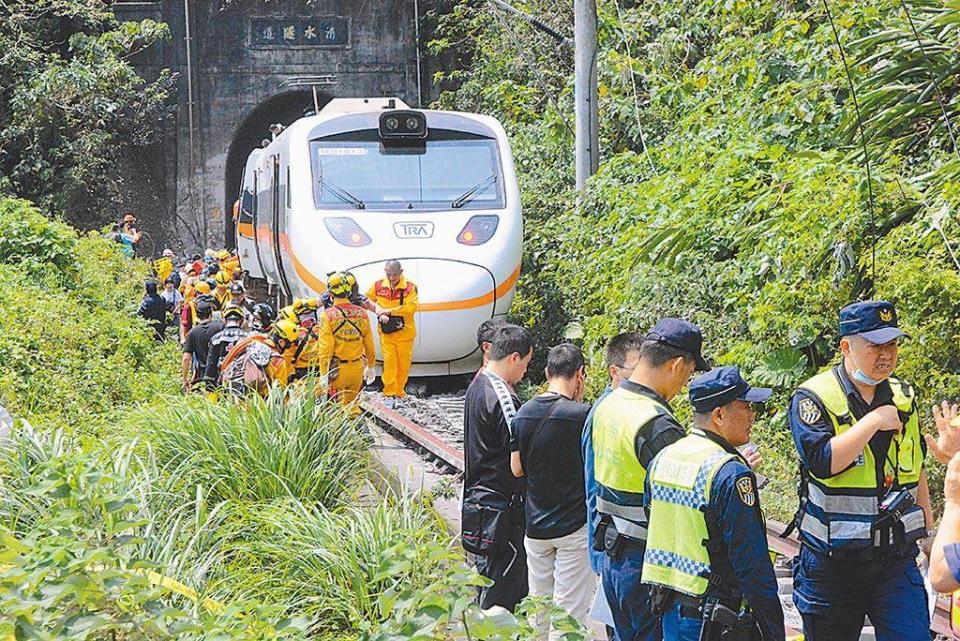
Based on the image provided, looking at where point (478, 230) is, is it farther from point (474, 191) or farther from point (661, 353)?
point (661, 353)

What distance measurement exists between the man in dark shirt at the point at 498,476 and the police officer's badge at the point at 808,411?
1490mm

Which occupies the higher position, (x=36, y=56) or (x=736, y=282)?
(x=36, y=56)

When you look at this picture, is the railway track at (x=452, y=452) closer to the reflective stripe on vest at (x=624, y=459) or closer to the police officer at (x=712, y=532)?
the police officer at (x=712, y=532)

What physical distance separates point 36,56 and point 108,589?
995 inches

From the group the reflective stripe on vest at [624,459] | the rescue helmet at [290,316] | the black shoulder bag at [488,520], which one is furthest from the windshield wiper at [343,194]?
the reflective stripe on vest at [624,459]

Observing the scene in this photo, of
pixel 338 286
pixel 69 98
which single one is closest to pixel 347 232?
pixel 338 286

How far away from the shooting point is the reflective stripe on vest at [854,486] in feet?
16.3

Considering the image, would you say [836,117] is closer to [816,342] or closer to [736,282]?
[736,282]

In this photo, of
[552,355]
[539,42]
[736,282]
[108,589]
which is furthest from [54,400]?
[539,42]

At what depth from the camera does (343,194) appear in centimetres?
1522

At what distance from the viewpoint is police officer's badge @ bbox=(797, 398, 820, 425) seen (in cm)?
503

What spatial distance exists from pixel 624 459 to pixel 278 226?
40.5 feet

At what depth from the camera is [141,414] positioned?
27.8 ft

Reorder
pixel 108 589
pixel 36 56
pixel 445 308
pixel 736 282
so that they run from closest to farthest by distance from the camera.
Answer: pixel 108 589 → pixel 736 282 → pixel 445 308 → pixel 36 56
